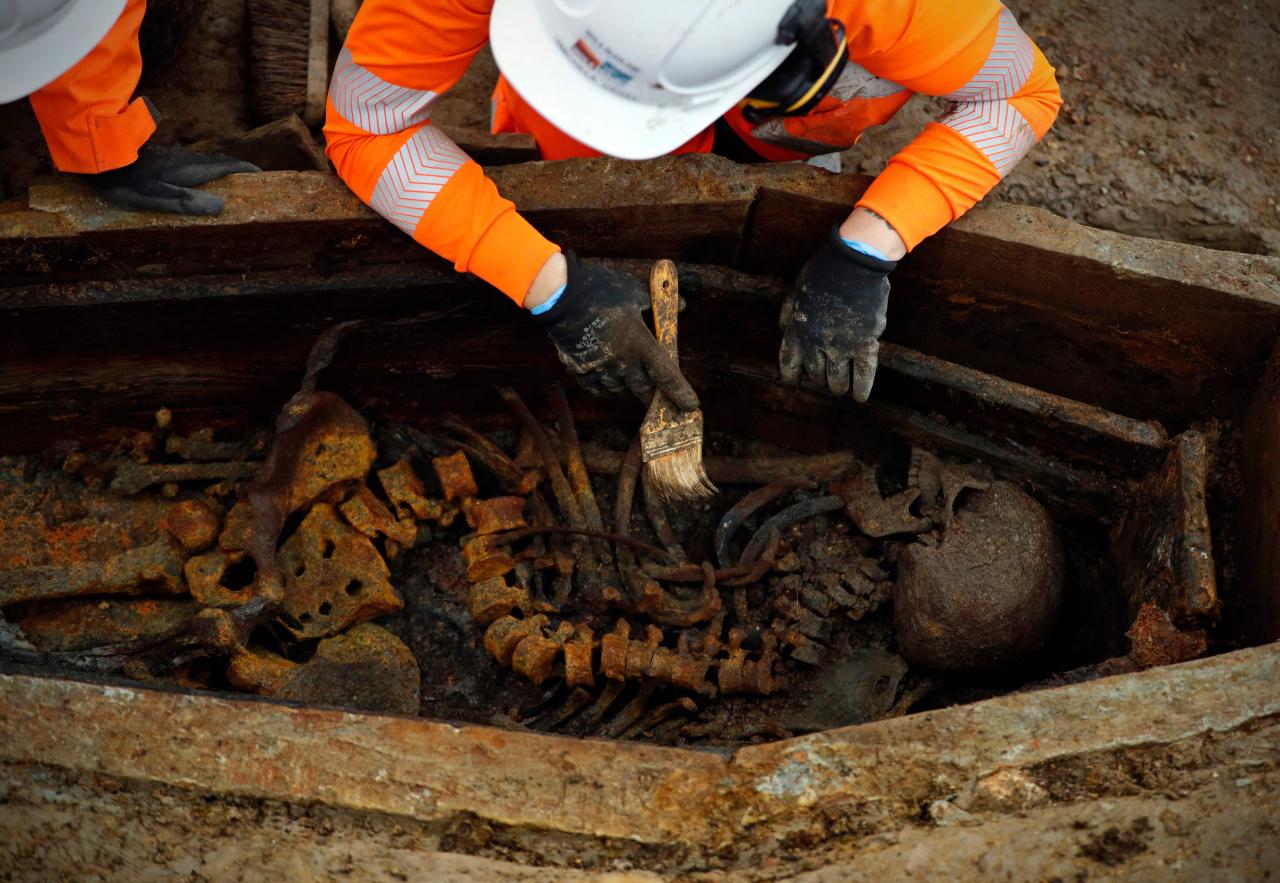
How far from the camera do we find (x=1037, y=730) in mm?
2230

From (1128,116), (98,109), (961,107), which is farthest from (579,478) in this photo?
(1128,116)

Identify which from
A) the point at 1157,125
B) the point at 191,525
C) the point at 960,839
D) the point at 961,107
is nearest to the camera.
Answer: the point at 960,839

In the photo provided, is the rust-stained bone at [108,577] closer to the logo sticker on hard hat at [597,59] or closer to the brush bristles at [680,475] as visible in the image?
the brush bristles at [680,475]

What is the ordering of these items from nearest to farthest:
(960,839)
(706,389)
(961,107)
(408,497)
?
(960,839), (961,107), (408,497), (706,389)

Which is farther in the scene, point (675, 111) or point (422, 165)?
point (422, 165)

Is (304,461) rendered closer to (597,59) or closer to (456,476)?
(456,476)

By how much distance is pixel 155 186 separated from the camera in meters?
2.91

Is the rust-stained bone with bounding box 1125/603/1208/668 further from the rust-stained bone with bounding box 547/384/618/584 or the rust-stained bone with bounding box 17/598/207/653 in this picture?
the rust-stained bone with bounding box 17/598/207/653

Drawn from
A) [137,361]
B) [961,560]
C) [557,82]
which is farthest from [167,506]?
[961,560]

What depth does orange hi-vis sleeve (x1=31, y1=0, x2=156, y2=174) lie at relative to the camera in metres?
2.81

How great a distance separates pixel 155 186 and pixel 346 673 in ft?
4.78

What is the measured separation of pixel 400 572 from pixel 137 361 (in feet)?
3.42

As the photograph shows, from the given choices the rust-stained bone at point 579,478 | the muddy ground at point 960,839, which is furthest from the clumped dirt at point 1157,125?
the muddy ground at point 960,839

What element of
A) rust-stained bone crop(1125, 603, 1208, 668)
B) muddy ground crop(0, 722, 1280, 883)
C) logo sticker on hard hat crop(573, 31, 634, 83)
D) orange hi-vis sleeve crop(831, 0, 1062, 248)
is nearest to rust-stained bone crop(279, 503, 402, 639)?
muddy ground crop(0, 722, 1280, 883)
